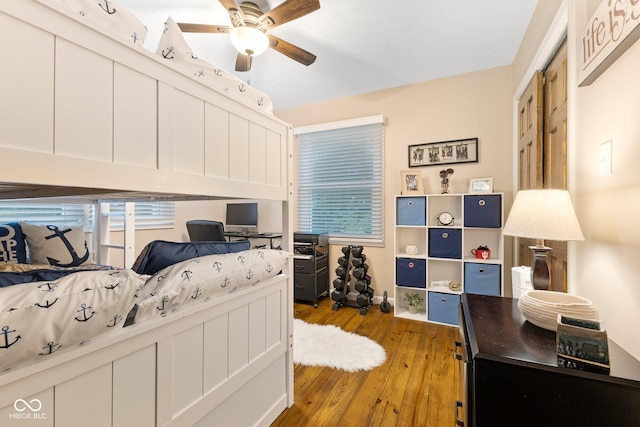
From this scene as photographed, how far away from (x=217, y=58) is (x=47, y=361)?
9.43 feet

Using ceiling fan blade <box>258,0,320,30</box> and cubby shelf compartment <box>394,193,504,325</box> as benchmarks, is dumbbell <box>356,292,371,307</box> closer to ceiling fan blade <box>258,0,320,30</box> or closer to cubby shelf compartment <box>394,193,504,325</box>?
cubby shelf compartment <box>394,193,504,325</box>

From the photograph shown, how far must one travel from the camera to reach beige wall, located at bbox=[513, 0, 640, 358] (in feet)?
2.83

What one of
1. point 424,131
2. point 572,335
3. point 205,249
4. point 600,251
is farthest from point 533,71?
point 205,249

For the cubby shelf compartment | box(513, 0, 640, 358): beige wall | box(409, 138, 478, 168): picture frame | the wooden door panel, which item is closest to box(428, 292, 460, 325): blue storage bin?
the cubby shelf compartment

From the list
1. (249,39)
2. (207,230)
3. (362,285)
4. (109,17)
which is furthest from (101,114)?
(362,285)

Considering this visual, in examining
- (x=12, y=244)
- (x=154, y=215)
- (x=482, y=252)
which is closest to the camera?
(x=12, y=244)

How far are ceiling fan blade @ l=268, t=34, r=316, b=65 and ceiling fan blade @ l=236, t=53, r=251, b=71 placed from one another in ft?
0.87

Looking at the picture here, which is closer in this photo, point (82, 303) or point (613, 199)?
point (82, 303)

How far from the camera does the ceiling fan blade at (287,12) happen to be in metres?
1.65

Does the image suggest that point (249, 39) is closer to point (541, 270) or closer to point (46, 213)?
point (541, 270)

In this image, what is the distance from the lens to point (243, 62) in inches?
91.0

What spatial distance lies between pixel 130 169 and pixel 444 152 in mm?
3045

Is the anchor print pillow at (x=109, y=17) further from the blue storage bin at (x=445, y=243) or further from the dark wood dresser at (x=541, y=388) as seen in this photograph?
the blue storage bin at (x=445, y=243)

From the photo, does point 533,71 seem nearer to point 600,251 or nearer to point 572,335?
point 600,251
